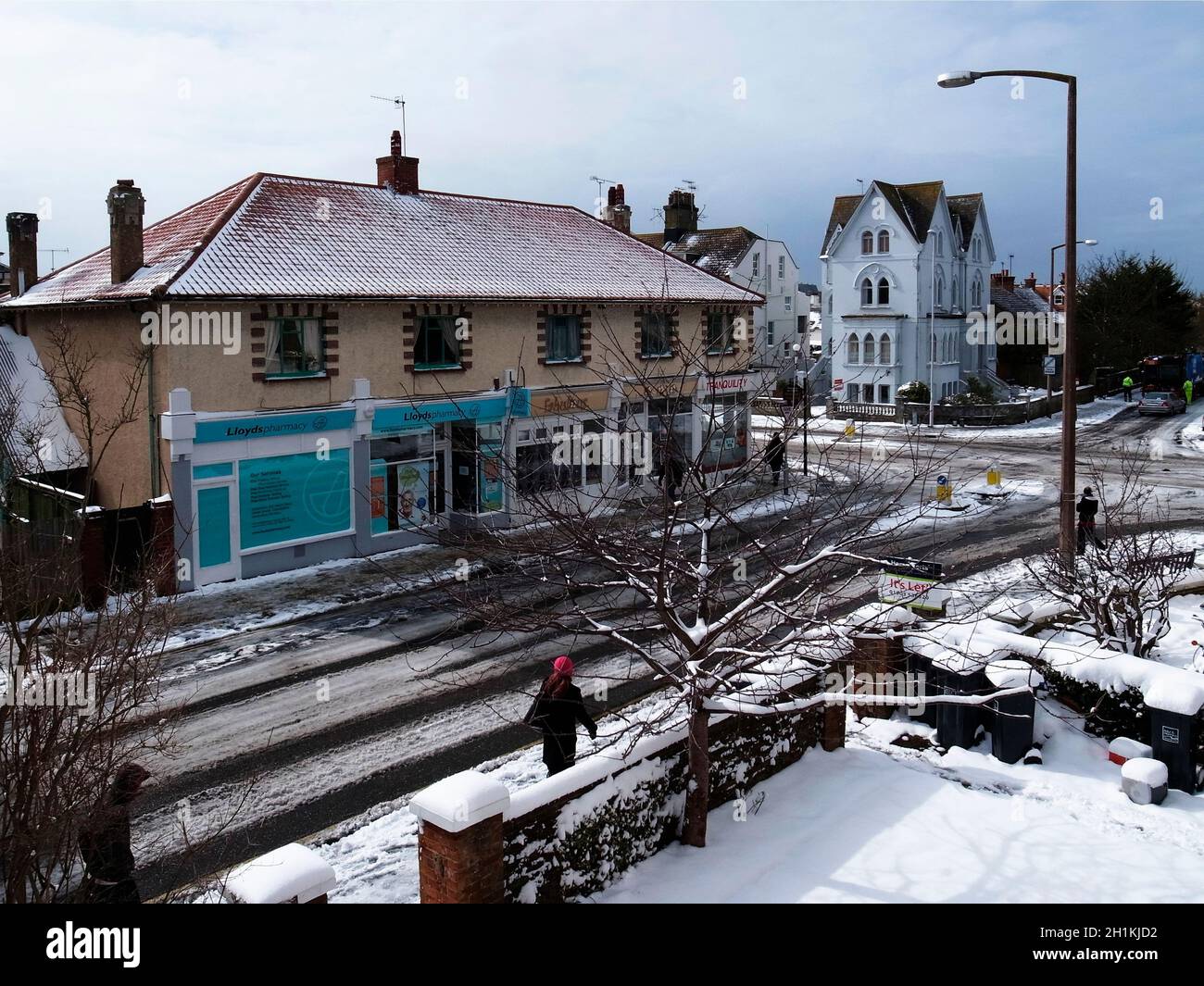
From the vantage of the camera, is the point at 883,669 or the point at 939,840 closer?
the point at 939,840

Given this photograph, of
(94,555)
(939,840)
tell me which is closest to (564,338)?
(94,555)

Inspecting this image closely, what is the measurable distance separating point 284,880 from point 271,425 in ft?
49.7

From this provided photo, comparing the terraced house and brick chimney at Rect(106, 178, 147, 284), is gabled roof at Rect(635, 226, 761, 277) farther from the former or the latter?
brick chimney at Rect(106, 178, 147, 284)

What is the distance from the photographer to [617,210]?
34.8m

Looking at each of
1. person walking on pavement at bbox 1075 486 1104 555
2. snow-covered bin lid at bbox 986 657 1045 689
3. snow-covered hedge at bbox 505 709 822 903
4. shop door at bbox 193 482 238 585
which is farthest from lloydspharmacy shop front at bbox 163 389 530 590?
person walking on pavement at bbox 1075 486 1104 555

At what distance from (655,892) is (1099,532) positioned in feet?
57.3

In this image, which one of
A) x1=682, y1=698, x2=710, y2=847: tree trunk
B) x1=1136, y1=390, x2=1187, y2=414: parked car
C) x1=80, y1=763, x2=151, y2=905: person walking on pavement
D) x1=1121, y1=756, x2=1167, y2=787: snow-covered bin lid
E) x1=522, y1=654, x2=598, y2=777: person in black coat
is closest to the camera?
x1=80, y1=763, x2=151, y2=905: person walking on pavement

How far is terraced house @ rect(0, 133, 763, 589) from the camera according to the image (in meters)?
18.9

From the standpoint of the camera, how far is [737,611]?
26.6ft

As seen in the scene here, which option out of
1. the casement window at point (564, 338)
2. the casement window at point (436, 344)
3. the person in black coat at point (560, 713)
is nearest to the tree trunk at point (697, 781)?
the person in black coat at point (560, 713)

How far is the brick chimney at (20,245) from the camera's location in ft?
83.8

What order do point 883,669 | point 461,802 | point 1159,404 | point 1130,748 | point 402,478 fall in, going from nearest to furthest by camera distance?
point 461,802
point 1130,748
point 883,669
point 402,478
point 1159,404

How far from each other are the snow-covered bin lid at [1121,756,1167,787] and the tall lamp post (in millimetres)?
4947

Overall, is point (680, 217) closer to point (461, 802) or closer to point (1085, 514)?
point (1085, 514)
